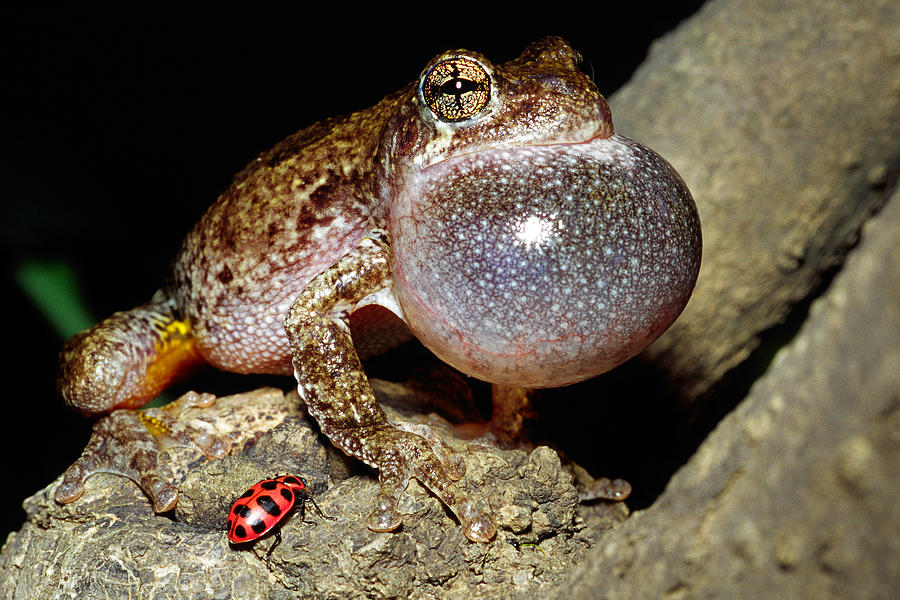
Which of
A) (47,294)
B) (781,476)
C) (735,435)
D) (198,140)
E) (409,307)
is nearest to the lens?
(781,476)

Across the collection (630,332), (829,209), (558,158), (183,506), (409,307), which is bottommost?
(829,209)

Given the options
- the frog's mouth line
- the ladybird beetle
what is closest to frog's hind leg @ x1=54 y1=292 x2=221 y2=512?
the ladybird beetle

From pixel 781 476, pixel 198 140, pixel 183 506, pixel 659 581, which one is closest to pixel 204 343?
pixel 183 506

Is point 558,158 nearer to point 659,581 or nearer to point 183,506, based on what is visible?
point 659,581

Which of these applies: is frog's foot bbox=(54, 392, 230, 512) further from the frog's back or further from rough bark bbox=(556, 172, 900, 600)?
rough bark bbox=(556, 172, 900, 600)

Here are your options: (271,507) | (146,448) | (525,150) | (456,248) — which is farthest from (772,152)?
(146,448)

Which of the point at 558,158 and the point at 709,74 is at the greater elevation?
the point at 558,158
